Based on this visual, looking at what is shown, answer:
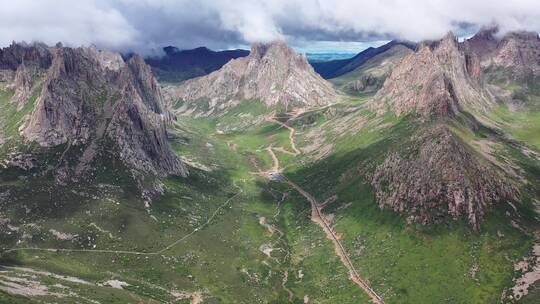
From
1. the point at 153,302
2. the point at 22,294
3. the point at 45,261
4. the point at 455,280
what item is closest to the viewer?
the point at 22,294

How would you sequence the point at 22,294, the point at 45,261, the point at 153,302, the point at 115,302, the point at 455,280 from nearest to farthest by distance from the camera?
the point at 22,294, the point at 115,302, the point at 153,302, the point at 45,261, the point at 455,280

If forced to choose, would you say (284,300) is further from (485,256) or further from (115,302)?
(485,256)

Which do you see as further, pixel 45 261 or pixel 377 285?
pixel 377 285

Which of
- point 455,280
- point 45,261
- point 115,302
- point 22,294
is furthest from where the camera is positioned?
point 455,280

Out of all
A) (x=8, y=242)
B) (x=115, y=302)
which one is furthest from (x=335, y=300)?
(x=8, y=242)

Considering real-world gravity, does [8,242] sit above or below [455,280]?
above

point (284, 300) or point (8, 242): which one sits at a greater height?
point (8, 242)

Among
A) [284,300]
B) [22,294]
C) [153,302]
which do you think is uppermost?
[22,294]

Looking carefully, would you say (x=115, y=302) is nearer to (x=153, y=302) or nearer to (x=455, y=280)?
(x=153, y=302)

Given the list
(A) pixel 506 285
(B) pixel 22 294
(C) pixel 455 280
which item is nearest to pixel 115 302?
(B) pixel 22 294

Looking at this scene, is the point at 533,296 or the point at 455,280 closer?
the point at 533,296
